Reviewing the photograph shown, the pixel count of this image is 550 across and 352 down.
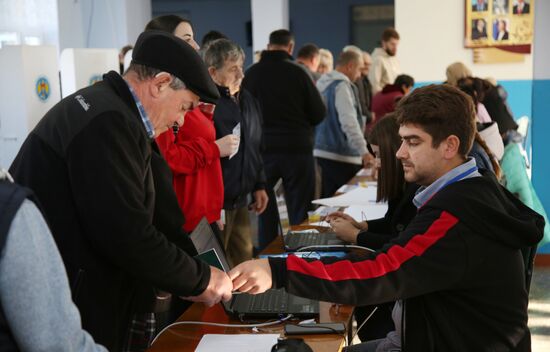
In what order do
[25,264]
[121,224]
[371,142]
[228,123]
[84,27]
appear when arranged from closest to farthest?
[25,264] → [121,224] → [371,142] → [228,123] → [84,27]

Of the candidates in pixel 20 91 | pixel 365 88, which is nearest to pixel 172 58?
pixel 20 91

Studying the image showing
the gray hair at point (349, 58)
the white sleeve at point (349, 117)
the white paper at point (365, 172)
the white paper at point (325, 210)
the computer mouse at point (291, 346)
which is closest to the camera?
the computer mouse at point (291, 346)

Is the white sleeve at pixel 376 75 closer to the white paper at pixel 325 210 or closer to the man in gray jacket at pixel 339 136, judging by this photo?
the man in gray jacket at pixel 339 136

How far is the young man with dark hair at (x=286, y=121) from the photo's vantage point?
16.7 feet

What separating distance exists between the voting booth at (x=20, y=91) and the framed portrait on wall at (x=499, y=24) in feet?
19.6

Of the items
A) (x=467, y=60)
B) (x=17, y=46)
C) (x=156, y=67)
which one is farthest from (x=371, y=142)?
(x=467, y=60)

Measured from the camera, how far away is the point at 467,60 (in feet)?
29.8

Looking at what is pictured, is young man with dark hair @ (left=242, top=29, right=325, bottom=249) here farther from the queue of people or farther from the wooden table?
the queue of people

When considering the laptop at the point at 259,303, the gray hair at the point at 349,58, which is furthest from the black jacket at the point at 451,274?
the gray hair at the point at 349,58

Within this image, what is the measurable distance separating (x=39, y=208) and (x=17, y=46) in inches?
136

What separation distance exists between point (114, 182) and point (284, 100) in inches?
139

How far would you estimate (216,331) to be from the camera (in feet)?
6.43

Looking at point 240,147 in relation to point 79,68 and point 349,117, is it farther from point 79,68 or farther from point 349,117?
point 349,117

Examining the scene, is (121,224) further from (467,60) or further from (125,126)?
(467,60)
